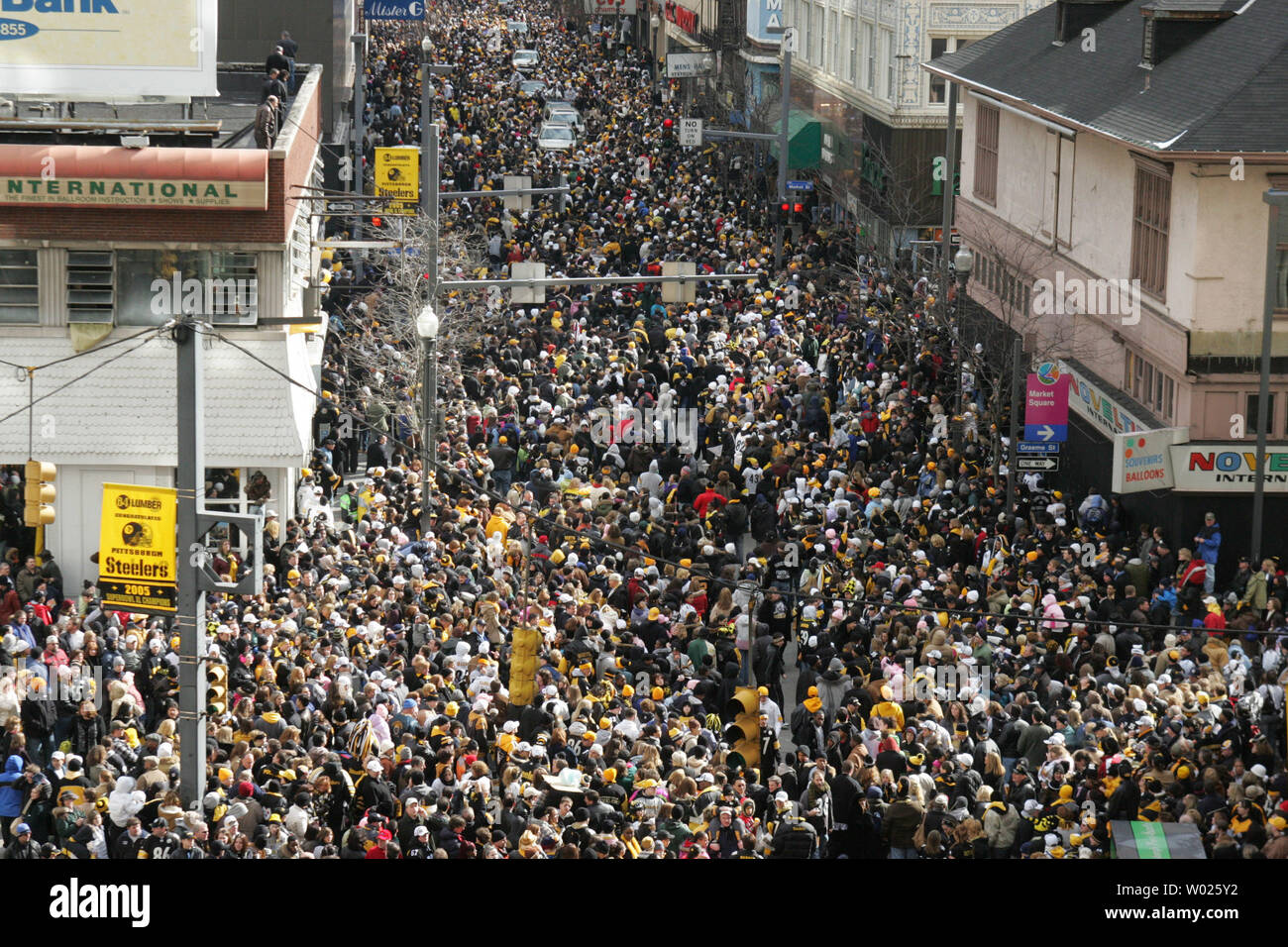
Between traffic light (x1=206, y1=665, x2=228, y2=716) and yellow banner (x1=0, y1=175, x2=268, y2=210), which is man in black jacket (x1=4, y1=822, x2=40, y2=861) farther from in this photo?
yellow banner (x1=0, y1=175, x2=268, y2=210)

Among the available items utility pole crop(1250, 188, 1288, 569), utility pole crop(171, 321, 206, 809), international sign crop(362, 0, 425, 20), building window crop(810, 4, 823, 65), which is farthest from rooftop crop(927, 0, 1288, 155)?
building window crop(810, 4, 823, 65)

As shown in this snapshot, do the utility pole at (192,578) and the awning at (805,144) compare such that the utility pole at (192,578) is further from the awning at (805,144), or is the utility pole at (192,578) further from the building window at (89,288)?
the awning at (805,144)

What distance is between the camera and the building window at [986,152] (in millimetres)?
38656

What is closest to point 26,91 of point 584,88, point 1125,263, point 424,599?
point 424,599

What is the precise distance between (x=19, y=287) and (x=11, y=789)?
12080mm

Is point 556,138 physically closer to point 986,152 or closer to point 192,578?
point 986,152

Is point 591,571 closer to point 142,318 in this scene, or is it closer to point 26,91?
point 142,318

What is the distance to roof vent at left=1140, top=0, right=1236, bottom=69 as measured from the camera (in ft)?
102

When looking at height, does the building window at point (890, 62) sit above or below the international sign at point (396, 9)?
below

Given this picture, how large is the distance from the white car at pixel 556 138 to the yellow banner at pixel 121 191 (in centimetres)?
3837

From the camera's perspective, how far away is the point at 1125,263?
3052 centimetres

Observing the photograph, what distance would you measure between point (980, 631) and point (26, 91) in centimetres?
1596

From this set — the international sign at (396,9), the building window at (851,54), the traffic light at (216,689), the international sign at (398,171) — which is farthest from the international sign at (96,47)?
the building window at (851,54)

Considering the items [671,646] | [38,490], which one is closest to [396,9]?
[671,646]
